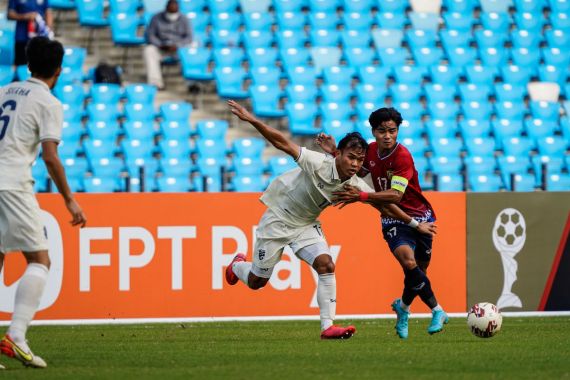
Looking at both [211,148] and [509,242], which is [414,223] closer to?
[509,242]

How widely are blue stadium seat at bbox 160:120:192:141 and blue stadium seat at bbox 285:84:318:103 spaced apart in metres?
2.22

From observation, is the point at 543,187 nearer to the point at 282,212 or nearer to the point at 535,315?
the point at 535,315

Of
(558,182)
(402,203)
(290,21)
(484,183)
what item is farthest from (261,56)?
(402,203)

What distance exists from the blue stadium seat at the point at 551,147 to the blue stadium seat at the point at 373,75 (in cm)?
299

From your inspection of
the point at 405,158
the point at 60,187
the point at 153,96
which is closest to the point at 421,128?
the point at 153,96

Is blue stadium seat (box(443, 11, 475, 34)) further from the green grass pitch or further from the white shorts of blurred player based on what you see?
the white shorts of blurred player

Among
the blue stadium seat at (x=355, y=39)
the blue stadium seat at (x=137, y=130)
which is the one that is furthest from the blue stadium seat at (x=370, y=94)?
the blue stadium seat at (x=137, y=130)

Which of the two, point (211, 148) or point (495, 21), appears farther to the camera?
point (495, 21)

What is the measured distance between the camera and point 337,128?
1855cm

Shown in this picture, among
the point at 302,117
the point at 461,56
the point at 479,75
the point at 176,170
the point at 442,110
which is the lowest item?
the point at 176,170

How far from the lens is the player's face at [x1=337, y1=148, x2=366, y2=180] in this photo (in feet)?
31.2

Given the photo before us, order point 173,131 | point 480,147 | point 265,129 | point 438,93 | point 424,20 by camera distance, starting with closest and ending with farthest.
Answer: point 265,129 < point 173,131 < point 480,147 < point 438,93 < point 424,20

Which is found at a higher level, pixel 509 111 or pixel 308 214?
pixel 509 111

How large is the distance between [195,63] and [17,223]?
12646mm
